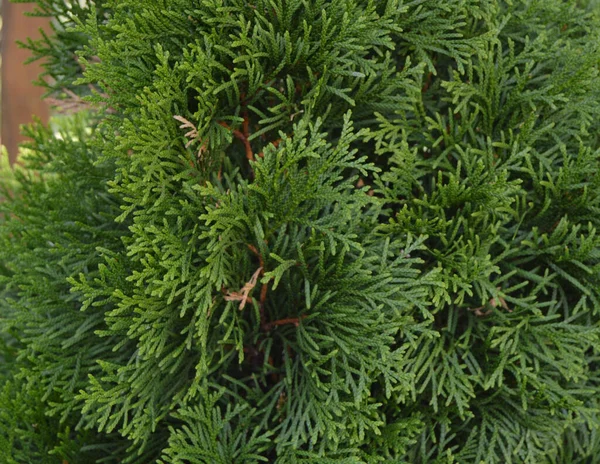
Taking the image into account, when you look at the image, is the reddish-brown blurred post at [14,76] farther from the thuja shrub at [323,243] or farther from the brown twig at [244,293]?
the brown twig at [244,293]

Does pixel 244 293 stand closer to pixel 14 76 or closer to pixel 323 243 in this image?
pixel 323 243

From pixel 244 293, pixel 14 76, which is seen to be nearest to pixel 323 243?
pixel 244 293

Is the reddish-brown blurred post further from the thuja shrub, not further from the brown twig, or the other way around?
the brown twig

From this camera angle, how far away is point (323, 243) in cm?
159

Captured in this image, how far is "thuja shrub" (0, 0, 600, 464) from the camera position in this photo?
1542 mm

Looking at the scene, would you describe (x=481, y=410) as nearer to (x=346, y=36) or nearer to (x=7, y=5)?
(x=346, y=36)

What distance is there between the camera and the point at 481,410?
178 cm

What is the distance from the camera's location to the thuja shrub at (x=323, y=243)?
5.06ft

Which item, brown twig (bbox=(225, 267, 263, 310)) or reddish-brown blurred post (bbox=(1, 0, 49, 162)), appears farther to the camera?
reddish-brown blurred post (bbox=(1, 0, 49, 162))

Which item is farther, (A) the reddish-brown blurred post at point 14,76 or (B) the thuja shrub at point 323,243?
(A) the reddish-brown blurred post at point 14,76

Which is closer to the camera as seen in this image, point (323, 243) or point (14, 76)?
point (323, 243)

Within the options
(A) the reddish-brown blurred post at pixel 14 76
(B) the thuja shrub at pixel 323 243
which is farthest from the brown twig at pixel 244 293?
(A) the reddish-brown blurred post at pixel 14 76

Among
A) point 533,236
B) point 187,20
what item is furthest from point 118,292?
point 533,236

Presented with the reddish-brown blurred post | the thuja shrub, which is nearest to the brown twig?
the thuja shrub
